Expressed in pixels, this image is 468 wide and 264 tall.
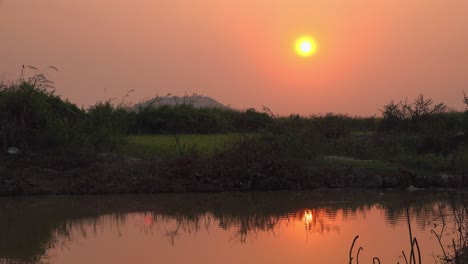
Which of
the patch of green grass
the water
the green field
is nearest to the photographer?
the water

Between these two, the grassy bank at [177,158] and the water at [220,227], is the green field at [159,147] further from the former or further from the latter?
the water at [220,227]

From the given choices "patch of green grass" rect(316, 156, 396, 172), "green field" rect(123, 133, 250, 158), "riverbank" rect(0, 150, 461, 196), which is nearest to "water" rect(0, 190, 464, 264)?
"riverbank" rect(0, 150, 461, 196)

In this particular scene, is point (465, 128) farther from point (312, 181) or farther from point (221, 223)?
point (221, 223)

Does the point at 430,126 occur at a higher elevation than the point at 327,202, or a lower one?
higher

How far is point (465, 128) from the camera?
22.5 meters

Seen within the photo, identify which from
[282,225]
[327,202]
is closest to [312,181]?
[327,202]

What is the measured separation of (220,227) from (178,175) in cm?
519

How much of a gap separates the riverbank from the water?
601mm

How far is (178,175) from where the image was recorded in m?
16.4

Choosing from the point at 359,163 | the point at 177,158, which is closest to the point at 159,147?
the point at 177,158

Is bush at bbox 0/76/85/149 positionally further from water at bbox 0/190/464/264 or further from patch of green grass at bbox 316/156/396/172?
patch of green grass at bbox 316/156/396/172

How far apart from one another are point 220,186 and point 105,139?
469 centimetres

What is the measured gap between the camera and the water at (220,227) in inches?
349

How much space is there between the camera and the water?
887cm
